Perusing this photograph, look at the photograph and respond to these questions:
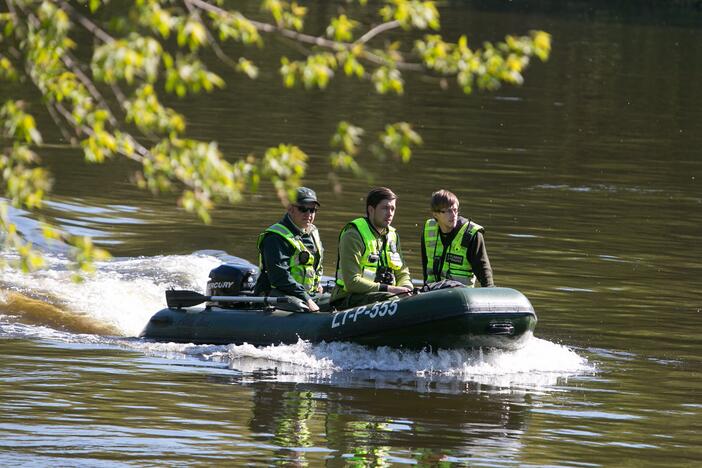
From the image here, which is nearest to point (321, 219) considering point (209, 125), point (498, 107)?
point (209, 125)

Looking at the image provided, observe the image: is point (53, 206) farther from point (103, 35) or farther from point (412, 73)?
point (412, 73)

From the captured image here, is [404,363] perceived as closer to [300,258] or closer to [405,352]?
[405,352]

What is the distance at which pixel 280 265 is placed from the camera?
11.9 m

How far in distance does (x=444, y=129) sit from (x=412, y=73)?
13.1 metres

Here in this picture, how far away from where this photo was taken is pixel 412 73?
4100 centimetres

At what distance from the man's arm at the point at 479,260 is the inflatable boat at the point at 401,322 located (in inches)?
14.9

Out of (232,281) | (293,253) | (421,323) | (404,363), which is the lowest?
(404,363)

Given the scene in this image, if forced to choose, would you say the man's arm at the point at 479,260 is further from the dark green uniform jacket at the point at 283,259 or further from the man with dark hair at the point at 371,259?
→ the dark green uniform jacket at the point at 283,259

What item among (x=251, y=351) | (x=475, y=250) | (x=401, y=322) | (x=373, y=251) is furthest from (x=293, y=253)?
(x=475, y=250)

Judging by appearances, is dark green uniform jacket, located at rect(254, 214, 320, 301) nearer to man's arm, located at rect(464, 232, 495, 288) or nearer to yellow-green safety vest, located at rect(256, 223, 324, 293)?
yellow-green safety vest, located at rect(256, 223, 324, 293)

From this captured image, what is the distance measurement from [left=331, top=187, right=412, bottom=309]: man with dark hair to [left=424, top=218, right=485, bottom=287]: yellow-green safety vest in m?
0.28

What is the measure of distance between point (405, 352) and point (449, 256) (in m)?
0.98

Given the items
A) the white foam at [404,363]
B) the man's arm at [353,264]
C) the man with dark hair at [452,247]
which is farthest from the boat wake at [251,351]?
the man with dark hair at [452,247]

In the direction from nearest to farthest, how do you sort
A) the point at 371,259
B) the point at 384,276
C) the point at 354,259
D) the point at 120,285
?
the point at 354,259 → the point at 371,259 → the point at 384,276 → the point at 120,285
